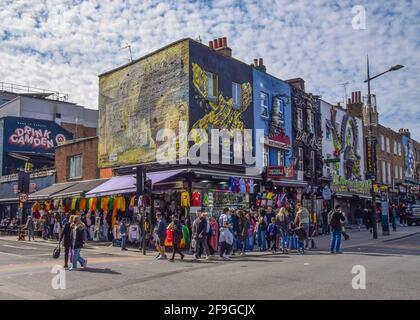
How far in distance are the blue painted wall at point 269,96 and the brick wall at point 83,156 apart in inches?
393

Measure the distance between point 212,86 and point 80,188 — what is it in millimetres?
9106

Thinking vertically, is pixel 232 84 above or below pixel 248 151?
above

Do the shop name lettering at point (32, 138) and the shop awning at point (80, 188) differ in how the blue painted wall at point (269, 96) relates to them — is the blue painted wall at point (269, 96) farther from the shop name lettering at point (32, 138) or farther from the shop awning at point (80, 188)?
the shop name lettering at point (32, 138)

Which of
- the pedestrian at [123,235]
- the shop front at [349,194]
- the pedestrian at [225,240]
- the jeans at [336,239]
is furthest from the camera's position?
the shop front at [349,194]

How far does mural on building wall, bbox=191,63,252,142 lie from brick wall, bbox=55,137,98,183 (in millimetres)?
8638

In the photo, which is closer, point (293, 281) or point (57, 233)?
point (293, 281)

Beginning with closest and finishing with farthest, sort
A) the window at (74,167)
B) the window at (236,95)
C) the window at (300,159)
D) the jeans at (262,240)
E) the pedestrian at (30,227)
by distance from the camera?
1. the jeans at (262,240)
2. the window at (236,95)
3. the pedestrian at (30,227)
4. the window at (74,167)
5. the window at (300,159)

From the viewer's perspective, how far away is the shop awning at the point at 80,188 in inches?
887

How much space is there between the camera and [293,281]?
958 cm

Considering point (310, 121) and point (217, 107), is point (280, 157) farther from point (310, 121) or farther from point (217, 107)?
point (217, 107)

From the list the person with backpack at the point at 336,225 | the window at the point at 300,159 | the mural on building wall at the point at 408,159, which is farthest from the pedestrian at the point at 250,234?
the mural on building wall at the point at 408,159

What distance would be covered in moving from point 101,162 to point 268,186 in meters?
9.80
